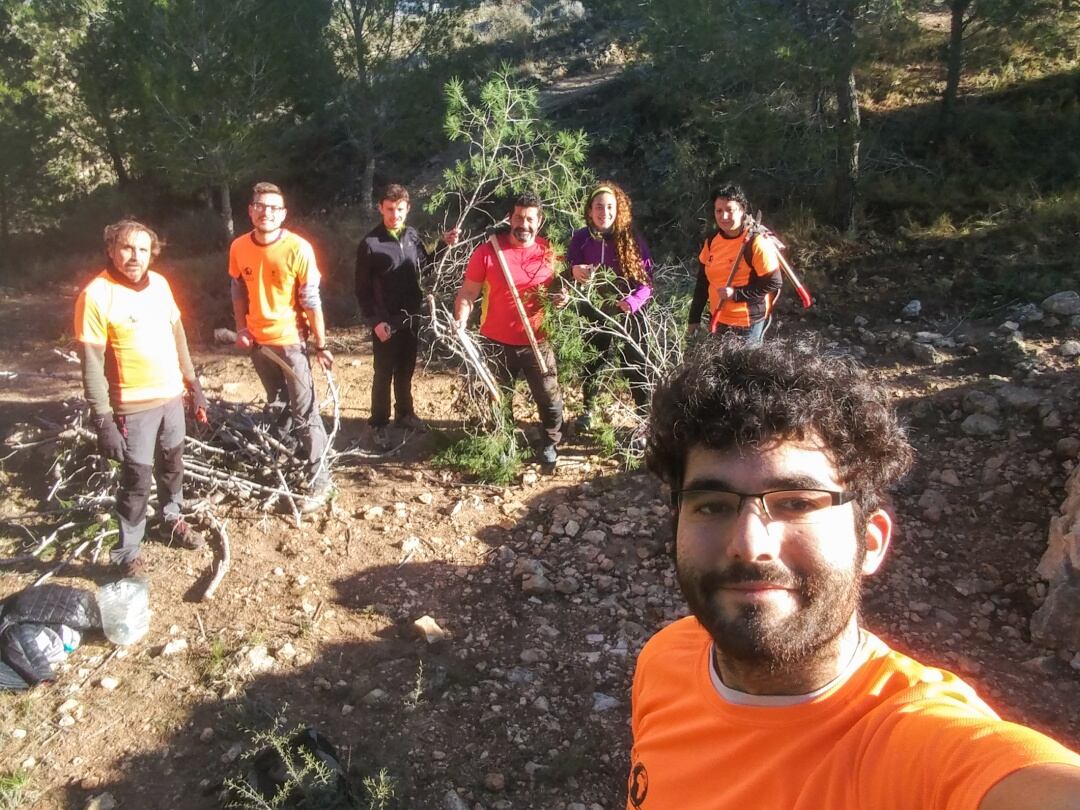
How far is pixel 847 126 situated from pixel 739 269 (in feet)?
14.3

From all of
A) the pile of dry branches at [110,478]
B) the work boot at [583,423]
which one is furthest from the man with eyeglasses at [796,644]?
the work boot at [583,423]

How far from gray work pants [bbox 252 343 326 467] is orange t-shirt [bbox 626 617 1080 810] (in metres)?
3.56

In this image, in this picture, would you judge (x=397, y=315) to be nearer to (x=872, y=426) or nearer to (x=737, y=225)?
(x=737, y=225)

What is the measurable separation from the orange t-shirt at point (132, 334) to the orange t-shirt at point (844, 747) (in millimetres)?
3229

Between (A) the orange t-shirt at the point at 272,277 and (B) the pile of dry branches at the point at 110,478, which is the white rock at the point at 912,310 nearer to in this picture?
(B) the pile of dry branches at the point at 110,478

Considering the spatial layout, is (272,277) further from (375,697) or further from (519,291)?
(375,697)

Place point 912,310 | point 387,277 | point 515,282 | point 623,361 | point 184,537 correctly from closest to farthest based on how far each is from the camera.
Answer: point 184,537
point 515,282
point 387,277
point 623,361
point 912,310

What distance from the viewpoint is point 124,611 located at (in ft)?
11.7

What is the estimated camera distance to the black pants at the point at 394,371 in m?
4.95

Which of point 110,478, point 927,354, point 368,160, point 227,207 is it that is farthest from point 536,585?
point 368,160

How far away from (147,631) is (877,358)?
17.9 feet

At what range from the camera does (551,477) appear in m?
4.86

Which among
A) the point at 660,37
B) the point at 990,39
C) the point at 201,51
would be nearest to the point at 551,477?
the point at 660,37

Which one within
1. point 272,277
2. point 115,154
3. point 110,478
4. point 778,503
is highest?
point 115,154
